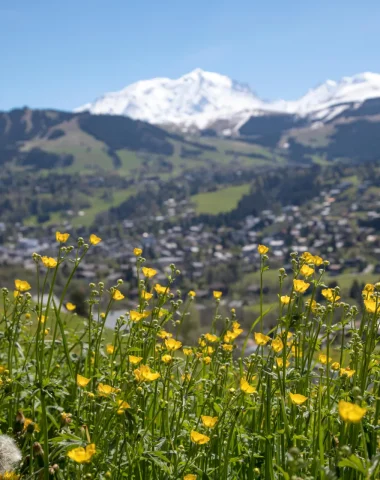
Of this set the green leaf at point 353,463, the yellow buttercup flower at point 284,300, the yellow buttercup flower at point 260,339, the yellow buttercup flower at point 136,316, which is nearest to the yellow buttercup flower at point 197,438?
the green leaf at point 353,463

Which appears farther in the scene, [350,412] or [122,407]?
[122,407]

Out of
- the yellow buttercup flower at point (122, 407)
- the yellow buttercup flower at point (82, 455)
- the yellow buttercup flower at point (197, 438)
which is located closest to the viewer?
the yellow buttercup flower at point (82, 455)

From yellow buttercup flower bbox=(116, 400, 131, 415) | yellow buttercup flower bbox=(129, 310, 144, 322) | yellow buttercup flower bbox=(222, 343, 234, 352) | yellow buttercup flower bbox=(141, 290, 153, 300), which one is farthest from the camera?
yellow buttercup flower bbox=(222, 343, 234, 352)

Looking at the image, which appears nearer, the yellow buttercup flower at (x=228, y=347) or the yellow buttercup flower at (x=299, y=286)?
the yellow buttercup flower at (x=299, y=286)

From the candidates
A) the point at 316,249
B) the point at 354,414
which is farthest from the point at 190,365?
the point at 316,249

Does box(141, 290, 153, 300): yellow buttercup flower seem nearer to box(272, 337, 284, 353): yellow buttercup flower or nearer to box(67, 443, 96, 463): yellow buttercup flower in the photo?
box(272, 337, 284, 353): yellow buttercup flower

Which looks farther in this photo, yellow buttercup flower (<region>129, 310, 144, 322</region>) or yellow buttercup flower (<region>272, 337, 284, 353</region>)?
yellow buttercup flower (<region>129, 310, 144, 322</region>)

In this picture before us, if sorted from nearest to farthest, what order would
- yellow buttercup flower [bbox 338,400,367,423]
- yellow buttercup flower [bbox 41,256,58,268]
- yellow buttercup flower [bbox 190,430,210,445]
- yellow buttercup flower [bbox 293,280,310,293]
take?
yellow buttercup flower [bbox 338,400,367,423] → yellow buttercup flower [bbox 190,430,210,445] → yellow buttercup flower [bbox 41,256,58,268] → yellow buttercup flower [bbox 293,280,310,293]

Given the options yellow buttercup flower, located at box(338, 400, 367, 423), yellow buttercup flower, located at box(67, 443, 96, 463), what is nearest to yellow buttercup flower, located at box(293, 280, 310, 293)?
yellow buttercup flower, located at box(338, 400, 367, 423)

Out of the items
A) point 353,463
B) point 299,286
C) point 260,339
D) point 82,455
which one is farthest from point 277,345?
point 82,455

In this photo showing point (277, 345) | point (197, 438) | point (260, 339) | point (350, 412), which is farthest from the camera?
point (260, 339)

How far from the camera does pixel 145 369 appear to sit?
9.48 ft

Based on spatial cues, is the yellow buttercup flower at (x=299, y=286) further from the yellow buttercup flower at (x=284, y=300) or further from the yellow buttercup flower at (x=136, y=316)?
the yellow buttercup flower at (x=136, y=316)

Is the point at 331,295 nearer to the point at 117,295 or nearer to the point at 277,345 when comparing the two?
the point at 277,345
